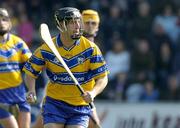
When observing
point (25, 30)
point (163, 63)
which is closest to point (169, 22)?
point (163, 63)

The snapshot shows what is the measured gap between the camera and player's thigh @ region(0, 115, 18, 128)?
11.8 m

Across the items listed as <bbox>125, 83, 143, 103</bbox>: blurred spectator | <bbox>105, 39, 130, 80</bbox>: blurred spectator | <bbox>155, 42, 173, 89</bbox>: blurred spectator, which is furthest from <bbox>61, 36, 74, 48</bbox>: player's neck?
<bbox>105, 39, 130, 80</bbox>: blurred spectator

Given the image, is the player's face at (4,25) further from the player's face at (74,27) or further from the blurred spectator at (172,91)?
the blurred spectator at (172,91)

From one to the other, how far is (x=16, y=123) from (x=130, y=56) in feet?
17.3

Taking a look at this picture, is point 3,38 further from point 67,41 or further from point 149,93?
point 149,93

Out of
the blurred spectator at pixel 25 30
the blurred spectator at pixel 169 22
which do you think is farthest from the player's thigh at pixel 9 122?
the blurred spectator at pixel 25 30

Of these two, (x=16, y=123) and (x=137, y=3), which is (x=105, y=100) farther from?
(x=16, y=123)

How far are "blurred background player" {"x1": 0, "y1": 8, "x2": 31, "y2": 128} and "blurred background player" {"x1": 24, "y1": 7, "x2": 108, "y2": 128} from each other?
1.70m

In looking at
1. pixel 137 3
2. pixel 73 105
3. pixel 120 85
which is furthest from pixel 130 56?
pixel 73 105

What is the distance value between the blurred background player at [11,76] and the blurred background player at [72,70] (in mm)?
1702

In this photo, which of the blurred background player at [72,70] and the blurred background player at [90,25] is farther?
the blurred background player at [90,25]

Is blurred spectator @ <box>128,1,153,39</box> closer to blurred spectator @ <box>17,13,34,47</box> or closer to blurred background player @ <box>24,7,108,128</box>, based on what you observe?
blurred spectator @ <box>17,13,34,47</box>

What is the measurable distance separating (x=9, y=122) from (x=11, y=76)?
65 cm

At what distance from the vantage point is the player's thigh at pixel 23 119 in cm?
1204
